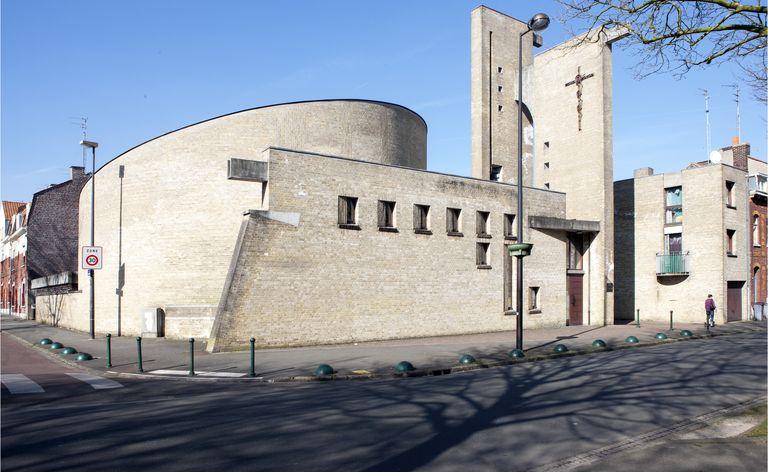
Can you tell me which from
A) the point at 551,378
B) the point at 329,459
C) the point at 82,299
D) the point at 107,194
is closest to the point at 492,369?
the point at 551,378

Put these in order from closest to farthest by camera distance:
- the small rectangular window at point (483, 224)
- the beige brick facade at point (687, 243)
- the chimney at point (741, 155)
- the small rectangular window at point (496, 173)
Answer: the small rectangular window at point (483, 224) → the beige brick facade at point (687, 243) → the small rectangular window at point (496, 173) → the chimney at point (741, 155)

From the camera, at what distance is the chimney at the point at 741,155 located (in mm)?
35000

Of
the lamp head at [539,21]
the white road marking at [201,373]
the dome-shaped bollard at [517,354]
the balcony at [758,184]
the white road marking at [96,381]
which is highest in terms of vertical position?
the lamp head at [539,21]

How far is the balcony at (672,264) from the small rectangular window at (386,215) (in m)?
18.0

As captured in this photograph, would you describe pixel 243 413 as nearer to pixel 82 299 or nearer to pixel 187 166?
pixel 187 166

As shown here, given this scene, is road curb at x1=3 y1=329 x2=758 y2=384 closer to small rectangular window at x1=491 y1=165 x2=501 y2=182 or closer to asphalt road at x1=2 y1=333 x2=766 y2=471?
asphalt road at x1=2 y1=333 x2=766 y2=471

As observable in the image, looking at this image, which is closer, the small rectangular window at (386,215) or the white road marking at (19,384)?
the white road marking at (19,384)

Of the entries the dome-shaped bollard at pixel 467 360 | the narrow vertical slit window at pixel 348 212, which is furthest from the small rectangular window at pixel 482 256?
the dome-shaped bollard at pixel 467 360

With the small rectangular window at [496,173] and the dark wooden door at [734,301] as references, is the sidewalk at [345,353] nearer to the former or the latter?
the dark wooden door at [734,301]

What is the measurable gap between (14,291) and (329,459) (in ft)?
186

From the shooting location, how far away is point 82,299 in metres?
31.5

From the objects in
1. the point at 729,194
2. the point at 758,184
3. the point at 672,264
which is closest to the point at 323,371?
the point at 672,264

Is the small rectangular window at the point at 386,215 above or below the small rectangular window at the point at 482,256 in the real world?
above

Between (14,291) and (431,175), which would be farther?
(14,291)
